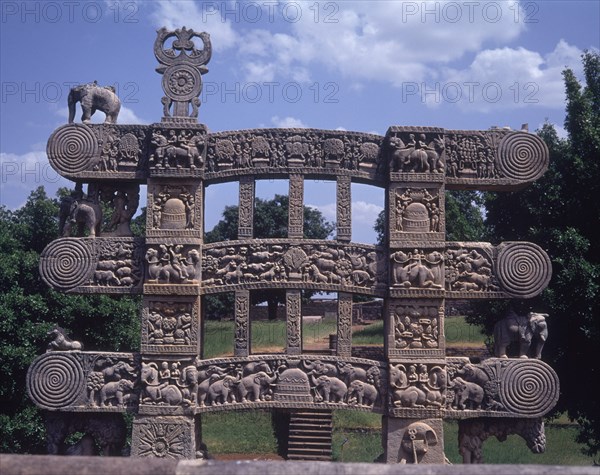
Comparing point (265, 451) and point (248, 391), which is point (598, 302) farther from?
point (265, 451)

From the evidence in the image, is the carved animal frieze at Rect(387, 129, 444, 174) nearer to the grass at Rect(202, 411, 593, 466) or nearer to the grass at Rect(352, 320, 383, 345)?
the grass at Rect(202, 411, 593, 466)

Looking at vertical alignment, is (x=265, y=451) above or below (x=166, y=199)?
below

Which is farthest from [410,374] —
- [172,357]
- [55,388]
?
[55,388]

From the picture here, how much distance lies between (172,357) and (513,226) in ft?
27.1

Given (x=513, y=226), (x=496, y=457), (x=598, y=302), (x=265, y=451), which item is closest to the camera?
(x=598, y=302)

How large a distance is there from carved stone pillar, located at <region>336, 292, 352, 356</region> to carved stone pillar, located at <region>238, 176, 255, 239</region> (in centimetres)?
149

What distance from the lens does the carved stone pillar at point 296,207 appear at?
800 centimetres

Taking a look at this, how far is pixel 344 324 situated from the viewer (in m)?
7.81

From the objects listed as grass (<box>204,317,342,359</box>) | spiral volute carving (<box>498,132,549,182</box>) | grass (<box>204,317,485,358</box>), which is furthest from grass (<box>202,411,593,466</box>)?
spiral volute carving (<box>498,132,549,182</box>)

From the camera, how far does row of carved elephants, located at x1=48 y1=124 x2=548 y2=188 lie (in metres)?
8.05

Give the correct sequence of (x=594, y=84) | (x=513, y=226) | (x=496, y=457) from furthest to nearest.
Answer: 1. (x=496, y=457)
2. (x=513, y=226)
3. (x=594, y=84)

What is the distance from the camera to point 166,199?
8.05 m

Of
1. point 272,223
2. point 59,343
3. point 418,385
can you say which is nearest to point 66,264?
point 59,343

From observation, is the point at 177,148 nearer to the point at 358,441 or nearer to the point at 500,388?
the point at 500,388
